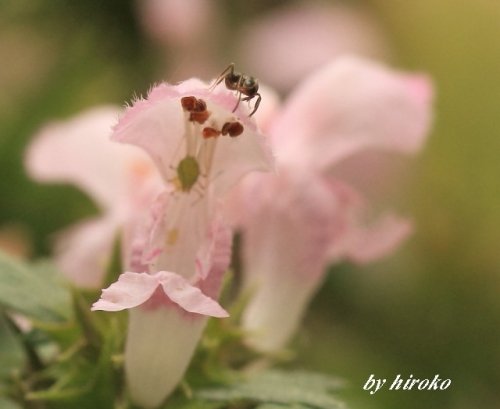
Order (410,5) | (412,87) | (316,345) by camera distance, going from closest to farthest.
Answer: (412,87) < (316,345) < (410,5)

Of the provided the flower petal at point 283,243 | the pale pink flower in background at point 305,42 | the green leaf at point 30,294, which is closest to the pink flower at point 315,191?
the flower petal at point 283,243

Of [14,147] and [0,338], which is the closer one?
[0,338]

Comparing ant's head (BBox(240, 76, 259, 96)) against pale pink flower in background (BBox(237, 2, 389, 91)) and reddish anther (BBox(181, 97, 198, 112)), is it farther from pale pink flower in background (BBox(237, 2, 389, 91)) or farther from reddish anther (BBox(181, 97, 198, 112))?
pale pink flower in background (BBox(237, 2, 389, 91))

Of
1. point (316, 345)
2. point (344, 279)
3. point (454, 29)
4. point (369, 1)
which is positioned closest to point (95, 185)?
point (316, 345)

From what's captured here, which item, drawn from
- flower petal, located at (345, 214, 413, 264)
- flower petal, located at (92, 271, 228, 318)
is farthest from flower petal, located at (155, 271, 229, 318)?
flower petal, located at (345, 214, 413, 264)

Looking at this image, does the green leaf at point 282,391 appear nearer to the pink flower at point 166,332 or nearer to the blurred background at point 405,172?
the pink flower at point 166,332

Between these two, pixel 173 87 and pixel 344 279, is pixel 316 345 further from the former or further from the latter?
pixel 173 87

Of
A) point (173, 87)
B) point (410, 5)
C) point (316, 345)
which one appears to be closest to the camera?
point (173, 87)
